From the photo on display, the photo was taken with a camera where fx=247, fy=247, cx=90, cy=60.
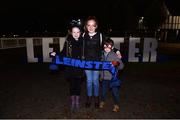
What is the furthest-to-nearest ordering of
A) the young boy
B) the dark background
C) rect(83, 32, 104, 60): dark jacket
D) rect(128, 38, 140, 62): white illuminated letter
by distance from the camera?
the dark background, rect(128, 38, 140, 62): white illuminated letter, the young boy, rect(83, 32, 104, 60): dark jacket

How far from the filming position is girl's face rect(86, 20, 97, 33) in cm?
519

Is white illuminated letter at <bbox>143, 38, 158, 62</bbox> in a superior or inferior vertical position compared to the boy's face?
inferior

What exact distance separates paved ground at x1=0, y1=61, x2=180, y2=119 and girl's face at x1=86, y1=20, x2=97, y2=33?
183cm

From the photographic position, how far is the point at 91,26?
5223mm

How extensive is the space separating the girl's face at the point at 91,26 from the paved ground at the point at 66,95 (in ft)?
6.02

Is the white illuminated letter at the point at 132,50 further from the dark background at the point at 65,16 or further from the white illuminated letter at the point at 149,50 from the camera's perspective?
the dark background at the point at 65,16

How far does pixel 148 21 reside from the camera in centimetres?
5269

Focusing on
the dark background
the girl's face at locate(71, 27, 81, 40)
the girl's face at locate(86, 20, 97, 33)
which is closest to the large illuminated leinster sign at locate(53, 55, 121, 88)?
the girl's face at locate(71, 27, 81, 40)

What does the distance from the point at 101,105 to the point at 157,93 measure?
208 centimetres

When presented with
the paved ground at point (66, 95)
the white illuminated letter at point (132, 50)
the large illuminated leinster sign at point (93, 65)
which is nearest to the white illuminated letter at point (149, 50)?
the white illuminated letter at point (132, 50)

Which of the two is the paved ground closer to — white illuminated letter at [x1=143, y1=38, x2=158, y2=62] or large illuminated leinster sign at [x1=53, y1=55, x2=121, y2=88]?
large illuminated leinster sign at [x1=53, y1=55, x2=121, y2=88]

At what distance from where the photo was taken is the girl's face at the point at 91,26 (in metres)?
5.19

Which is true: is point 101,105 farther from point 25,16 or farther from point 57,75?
point 25,16

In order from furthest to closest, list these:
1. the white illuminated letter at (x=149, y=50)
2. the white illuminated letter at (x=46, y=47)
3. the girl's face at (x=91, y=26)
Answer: the white illuminated letter at (x=149, y=50) < the white illuminated letter at (x=46, y=47) < the girl's face at (x=91, y=26)
